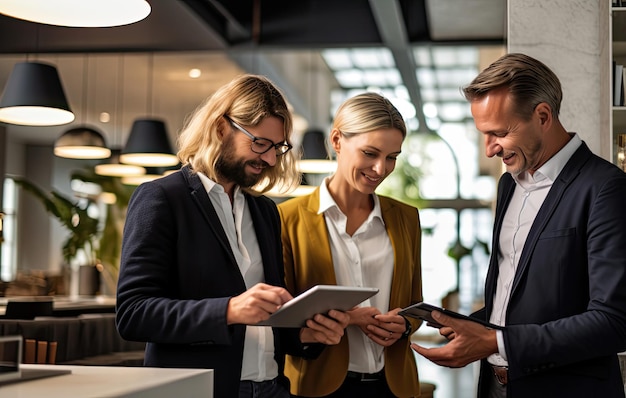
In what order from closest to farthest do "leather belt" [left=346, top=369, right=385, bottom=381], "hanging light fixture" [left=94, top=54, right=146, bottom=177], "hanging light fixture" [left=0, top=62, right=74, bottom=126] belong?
"leather belt" [left=346, top=369, right=385, bottom=381] → "hanging light fixture" [left=0, top=62, right=74, bottom=126] → "hanging light fixture" [left=94, top=54, right=146, bottom=177]

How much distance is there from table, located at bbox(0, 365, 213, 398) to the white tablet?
32 centimetres

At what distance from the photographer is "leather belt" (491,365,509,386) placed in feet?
8.15

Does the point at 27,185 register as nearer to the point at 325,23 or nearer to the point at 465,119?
the point at 325,23

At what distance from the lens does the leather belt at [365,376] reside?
2.74 metres

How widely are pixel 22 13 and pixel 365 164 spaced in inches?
46.6

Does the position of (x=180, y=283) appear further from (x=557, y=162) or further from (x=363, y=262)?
(x=557, y=162)

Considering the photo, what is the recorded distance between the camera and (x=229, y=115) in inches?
100

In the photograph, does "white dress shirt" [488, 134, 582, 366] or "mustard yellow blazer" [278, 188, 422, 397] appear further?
"mustard yellow blazer" [278, 188, 422, 397]

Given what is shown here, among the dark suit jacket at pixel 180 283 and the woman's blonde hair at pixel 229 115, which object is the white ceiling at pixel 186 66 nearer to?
the woman's blonde hair at pixel 229 115

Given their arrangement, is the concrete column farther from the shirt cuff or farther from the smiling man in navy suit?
the shirt cuff

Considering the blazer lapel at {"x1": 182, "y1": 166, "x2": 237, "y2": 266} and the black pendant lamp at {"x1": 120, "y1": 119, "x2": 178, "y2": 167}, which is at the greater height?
the black pendant lamp at {"x1": 120, "y1": 119, "x2": 178, "y2": 167}

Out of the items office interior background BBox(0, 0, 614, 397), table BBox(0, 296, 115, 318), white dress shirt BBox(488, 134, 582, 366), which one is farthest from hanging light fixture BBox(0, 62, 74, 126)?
white dress shirt BBox(488, 134, 582, 366)

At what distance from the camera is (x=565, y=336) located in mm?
2244

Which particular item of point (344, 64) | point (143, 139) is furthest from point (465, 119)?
point (143, 139)
